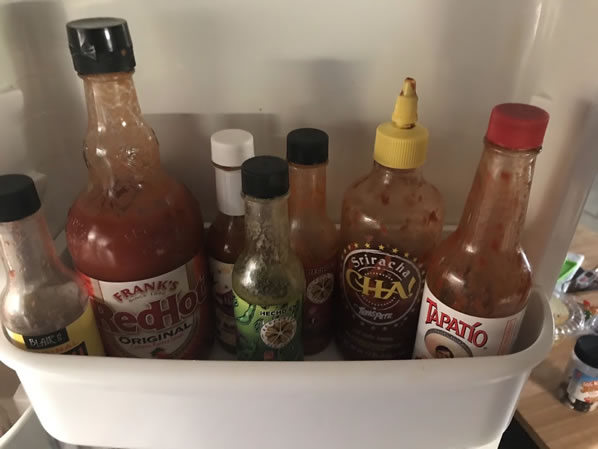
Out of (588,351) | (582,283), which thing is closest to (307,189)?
(588,351)

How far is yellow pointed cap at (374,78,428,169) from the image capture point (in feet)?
1.41

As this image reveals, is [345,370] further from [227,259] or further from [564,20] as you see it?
[564,20]

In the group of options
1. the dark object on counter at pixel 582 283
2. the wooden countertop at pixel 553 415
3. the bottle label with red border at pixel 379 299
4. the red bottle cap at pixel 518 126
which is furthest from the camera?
the dark object on counter at pixel 582 283

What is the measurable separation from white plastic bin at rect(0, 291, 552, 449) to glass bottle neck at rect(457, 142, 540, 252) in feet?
0.29

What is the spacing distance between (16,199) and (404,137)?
11.5 inches

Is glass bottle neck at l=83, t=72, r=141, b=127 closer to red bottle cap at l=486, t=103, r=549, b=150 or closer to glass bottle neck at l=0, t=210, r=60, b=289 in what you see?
glass bottle neck at l=0, t=210, r=60, b=289

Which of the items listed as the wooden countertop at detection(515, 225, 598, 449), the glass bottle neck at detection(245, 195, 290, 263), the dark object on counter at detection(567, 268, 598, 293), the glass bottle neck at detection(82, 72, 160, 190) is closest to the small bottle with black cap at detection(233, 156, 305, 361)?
the glass bottle neck at detection(245, 195, 290, 263)

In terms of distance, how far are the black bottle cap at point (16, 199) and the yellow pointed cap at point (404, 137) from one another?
0.27m

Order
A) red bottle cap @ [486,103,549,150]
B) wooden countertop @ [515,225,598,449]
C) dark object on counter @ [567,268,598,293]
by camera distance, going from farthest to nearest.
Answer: dark object on counter @ [567,268,598,293], wooden countertop @ [515,225,598,449], red bottle cap @ [486,103,549,150]

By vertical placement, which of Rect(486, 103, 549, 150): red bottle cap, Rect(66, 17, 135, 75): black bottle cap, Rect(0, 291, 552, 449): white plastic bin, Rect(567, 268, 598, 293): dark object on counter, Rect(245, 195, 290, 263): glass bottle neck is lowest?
Rect(567, 268, 598, 293): dark object on counter

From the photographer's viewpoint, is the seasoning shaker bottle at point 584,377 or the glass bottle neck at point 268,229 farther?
the seasoning shaker bottle at point 584,377

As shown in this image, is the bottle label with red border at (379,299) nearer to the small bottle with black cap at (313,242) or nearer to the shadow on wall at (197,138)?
the small bottle with black cap at (313,242)

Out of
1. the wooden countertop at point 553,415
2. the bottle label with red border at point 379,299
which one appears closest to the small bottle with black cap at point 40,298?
the bottle label with red border at point 379,299

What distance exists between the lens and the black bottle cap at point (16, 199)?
1.22ft
